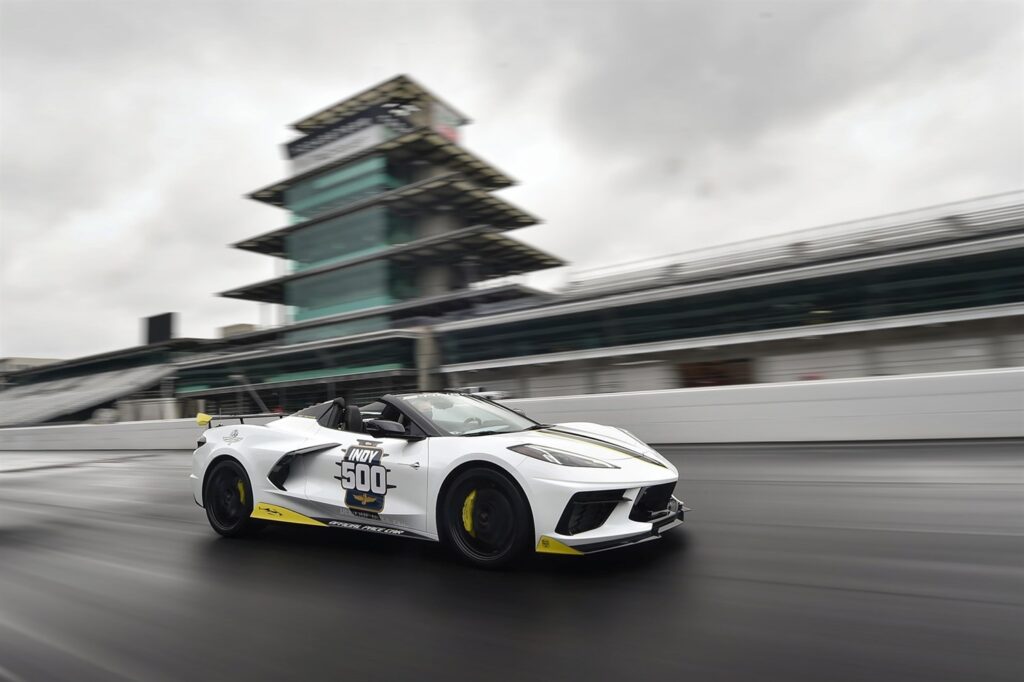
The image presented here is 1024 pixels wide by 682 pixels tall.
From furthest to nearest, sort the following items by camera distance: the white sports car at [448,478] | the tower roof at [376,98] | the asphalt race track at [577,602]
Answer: the tower roof at [376,98]
the white sports car at [448,478]
the asphalt race track at [577,602]

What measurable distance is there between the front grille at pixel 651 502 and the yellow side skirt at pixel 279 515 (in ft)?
7.83

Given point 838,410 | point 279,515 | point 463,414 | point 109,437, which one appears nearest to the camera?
point 463,414

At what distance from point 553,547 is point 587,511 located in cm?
28

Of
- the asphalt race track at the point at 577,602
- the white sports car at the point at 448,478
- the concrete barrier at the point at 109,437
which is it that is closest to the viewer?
the asphalt race track at the point at 577,602

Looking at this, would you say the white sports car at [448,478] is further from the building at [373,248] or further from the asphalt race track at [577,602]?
the building at [373,248]

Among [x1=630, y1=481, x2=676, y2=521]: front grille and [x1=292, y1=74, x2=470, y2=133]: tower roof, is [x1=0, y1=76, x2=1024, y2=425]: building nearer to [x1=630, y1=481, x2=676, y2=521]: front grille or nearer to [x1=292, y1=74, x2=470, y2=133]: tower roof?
[x1=292, y1=74, x2=470, y2=133]: tower roof

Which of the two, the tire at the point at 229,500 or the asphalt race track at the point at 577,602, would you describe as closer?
the asphalt race track at the point at 577,602

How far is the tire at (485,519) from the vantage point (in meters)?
3.94

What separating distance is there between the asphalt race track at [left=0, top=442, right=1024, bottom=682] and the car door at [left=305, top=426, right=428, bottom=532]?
32 centimetres

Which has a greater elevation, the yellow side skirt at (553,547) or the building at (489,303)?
the building at (489,303)

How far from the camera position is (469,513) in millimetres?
4199

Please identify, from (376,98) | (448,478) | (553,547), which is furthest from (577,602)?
(376,98)

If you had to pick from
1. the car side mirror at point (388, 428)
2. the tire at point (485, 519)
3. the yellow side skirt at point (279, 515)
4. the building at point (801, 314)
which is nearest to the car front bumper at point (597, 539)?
the tire at point (485, 519)

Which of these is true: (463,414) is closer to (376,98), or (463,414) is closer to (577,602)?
(577,602)
